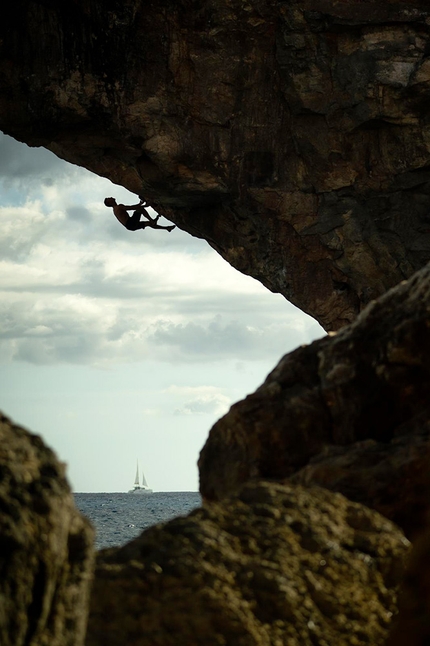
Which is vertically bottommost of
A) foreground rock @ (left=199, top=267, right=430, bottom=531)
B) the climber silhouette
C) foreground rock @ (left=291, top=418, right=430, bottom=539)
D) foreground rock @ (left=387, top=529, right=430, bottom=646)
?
foreground rock @ (left=387, top=529, right=430, bottom=646)

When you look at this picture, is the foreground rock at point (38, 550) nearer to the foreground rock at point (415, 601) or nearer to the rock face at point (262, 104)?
the foreground rock at point (415, 601)

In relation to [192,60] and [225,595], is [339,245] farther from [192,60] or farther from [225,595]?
[225,595]

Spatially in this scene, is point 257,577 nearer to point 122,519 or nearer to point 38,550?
point 38,550

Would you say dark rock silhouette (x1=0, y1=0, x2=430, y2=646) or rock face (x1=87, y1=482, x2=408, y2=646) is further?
dark rock silhouette (x1=0, y1=0, x2=430, y2=646)

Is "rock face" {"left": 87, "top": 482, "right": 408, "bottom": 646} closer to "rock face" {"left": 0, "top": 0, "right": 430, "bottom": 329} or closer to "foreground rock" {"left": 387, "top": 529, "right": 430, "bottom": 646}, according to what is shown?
"foreground rock" {"left": 387, "top": 529, "right": 430, "bottom": 646}

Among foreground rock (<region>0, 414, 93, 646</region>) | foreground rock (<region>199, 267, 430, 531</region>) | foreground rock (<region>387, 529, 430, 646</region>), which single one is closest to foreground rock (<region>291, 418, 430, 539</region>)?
foreground rock (<region>199, 267, 430, 531</region>)

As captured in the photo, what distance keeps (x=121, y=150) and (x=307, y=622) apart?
19.7 m

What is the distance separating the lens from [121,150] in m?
22.6

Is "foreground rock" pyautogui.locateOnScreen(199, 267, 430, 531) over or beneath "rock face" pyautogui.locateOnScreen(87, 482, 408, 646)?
over

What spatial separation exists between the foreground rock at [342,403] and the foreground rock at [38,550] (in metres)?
2.60

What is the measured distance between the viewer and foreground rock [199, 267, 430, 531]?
5.79 m

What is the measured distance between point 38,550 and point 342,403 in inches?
135

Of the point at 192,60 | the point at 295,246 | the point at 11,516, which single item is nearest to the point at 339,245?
the point at 295,246

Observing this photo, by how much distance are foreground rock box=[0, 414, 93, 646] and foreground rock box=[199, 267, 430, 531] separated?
102 inches
